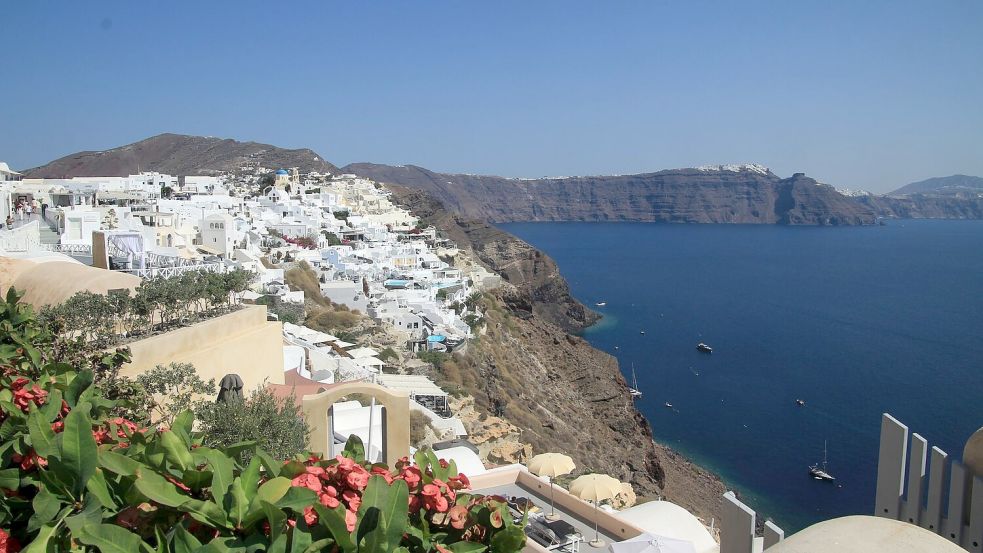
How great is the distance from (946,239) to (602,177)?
94147 mm

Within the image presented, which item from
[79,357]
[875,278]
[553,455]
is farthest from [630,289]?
[79,357]

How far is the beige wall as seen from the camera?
7.37 m

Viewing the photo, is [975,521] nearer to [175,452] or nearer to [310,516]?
[310,516]

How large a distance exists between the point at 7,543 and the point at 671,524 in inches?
279

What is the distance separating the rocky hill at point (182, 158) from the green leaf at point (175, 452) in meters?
70.6

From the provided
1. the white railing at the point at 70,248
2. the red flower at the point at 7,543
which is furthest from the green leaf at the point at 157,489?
the white railing at the point at 70,248

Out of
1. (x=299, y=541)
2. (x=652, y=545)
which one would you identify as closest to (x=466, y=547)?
(x=299, y=541)

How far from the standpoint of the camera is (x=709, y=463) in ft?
82.0

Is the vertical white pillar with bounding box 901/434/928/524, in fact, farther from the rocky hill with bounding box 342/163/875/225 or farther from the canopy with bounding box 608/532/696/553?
the rocky hill with bounding box 342/163/875/225

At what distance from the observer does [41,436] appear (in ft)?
6.89

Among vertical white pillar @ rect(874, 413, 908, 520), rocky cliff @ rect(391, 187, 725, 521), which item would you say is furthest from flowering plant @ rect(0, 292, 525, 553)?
rocky cliff @ rect(391, 187, 725, 521)

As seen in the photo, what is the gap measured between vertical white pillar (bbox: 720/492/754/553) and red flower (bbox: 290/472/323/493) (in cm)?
191

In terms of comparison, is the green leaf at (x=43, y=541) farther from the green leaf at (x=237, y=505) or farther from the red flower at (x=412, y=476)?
the red flower at (x=412, y=476)

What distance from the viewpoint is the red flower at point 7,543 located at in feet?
6.46
